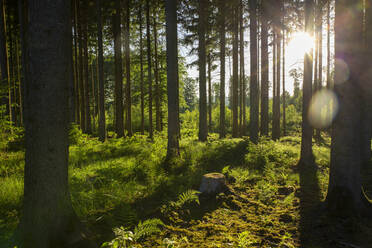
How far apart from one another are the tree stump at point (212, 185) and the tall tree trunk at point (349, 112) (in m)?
2.20

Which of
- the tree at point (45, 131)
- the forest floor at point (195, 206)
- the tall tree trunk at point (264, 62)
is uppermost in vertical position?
the tall tree trunk at point (264, 62)

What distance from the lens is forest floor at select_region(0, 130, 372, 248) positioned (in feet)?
10.2

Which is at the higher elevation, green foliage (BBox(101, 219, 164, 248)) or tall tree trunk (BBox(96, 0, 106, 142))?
tall tree trunk (BBox(96, 0, 106, 142))

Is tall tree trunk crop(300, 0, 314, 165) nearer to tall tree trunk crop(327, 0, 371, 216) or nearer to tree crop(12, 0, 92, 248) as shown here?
tall tree trunk crop(327, 0, 371, 216)

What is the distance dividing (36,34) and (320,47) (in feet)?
65.1

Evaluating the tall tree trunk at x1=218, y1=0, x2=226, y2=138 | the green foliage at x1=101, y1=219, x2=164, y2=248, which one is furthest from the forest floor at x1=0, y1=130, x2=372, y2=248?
the tall tree trunk at x1=218, y1=0, x2=226, y2=138

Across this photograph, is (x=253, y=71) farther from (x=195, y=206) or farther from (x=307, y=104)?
(x=195, y=206)

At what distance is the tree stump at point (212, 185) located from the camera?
4824 mm

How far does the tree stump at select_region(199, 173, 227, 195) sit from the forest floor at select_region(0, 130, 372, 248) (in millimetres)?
183

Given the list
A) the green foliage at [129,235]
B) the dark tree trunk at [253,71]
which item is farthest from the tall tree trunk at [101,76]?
the green foliage at [129,235]

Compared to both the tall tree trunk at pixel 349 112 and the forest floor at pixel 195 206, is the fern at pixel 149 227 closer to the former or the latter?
the forest floor at pixel 195 206

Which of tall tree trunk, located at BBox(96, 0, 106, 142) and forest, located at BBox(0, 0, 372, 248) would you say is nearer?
forest, located at BBox(0, 0, 372, 248)

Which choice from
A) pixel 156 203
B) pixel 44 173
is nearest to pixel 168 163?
pixel 156 203

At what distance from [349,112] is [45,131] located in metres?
5.08
